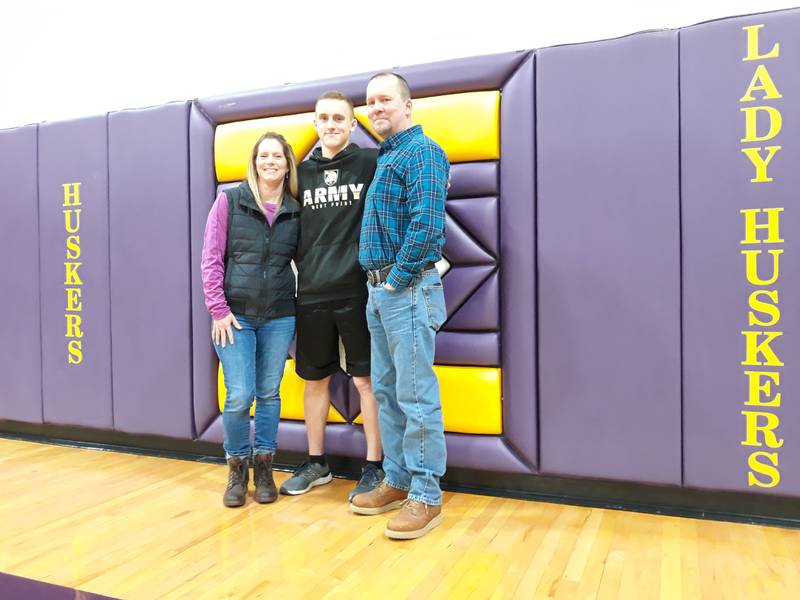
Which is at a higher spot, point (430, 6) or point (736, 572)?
point (430, 6)

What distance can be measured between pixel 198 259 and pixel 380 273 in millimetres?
1115

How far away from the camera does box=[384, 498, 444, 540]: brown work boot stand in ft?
6.15

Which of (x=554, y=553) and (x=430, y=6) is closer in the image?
(x=554, y=553)

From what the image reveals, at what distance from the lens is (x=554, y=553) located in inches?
69.9

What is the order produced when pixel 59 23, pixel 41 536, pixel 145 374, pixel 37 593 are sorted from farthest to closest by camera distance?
pixel 59 23
pixel 145 374
pixel 41 536
pixel 37 593

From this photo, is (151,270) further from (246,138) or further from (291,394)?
(291,394)

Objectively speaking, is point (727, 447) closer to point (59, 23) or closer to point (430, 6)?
point (430, 6)

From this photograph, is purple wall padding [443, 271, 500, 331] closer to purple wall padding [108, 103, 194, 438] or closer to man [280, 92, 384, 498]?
man [280, 92, 384, 498]

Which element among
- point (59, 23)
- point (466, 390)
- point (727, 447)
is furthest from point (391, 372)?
point (59, 23)

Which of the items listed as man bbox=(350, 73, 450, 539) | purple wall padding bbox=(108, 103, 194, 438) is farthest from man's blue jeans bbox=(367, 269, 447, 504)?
purple wall padding bbox=(108, 103, 194, 438)

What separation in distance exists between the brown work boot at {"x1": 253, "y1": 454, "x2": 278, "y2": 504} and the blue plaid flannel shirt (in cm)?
84

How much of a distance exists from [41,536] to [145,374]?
0.98 metres

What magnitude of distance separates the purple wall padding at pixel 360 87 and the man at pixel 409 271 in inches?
15.3

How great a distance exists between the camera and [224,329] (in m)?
2.21
